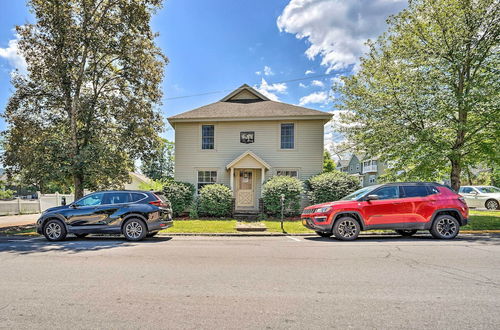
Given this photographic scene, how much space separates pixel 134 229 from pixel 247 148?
9.02 meters

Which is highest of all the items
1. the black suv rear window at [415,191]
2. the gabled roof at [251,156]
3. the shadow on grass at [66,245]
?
the gabled roof at [251,156]

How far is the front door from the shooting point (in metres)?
15.8

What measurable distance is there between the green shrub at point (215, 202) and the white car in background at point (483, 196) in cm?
1512

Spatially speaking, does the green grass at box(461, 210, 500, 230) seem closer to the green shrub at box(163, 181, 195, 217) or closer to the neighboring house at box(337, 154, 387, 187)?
the green shrub at box(163, 181, 195, 217)

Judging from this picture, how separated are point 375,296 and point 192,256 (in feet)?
13.2

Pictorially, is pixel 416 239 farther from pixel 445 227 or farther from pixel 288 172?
pixel 288 172

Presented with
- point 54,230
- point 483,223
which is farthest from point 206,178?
point 483,223

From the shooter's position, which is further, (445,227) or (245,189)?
(245,189)

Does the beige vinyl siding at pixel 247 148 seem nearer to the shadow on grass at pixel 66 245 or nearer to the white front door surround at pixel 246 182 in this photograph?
the white front door surround at pixel 246 182

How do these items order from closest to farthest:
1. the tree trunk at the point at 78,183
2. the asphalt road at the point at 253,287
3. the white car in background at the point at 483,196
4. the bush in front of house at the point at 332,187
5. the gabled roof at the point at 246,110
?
1. the asphalt road at the point at 253,287
2. the tree trunk at the point at 78,183
3. the bush in front of house at the point at 332,187
4. the gabled roof at the point at 246,110
5. the white car in background at the point at 483,196

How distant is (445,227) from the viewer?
821 cm

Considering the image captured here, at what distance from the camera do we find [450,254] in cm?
611

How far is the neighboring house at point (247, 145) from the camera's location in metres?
15.8

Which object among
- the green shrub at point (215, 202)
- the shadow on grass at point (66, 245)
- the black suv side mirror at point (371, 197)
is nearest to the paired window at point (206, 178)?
the green shrub at point (215, 202)
